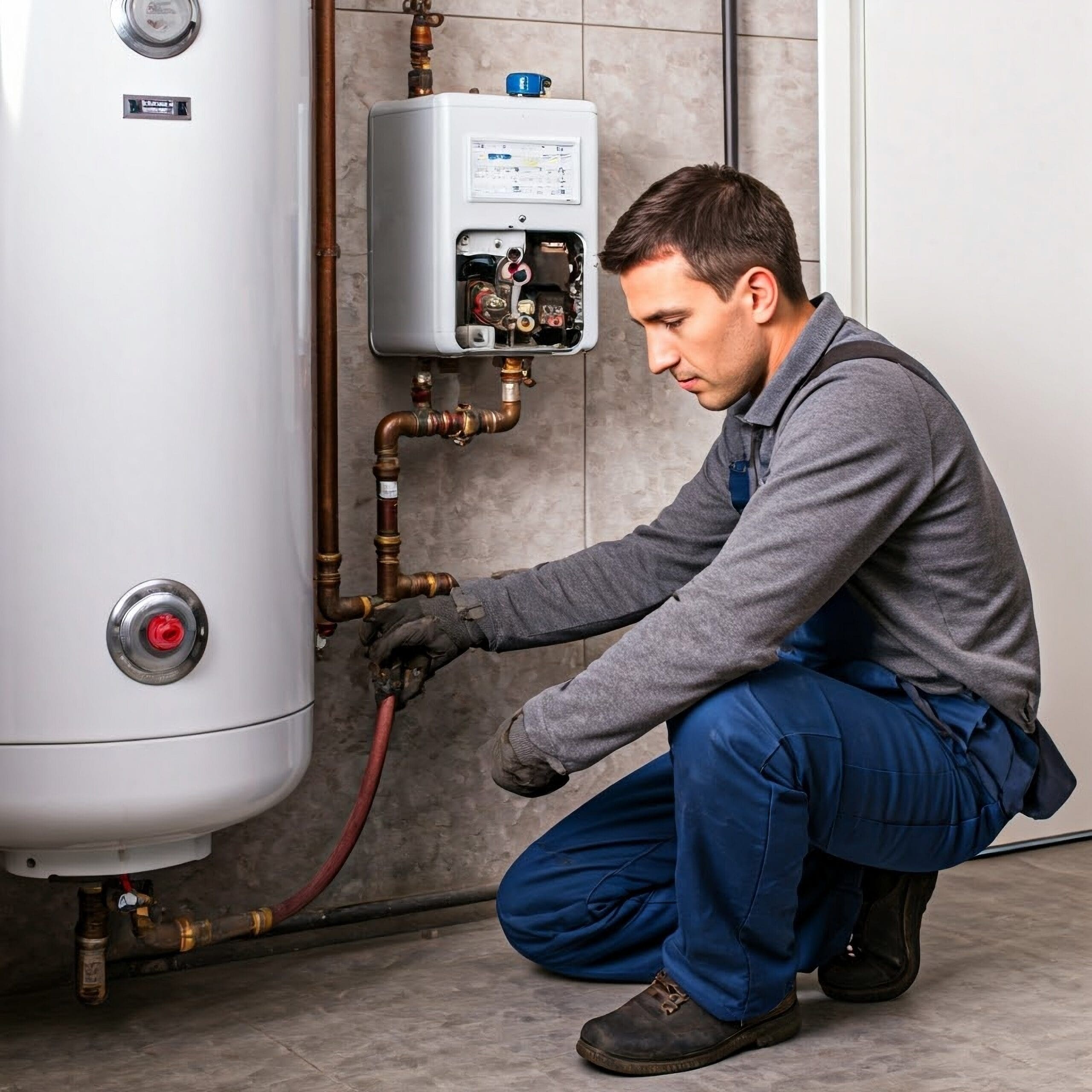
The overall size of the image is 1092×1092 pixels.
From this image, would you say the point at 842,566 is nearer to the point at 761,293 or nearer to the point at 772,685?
the point at 772,685

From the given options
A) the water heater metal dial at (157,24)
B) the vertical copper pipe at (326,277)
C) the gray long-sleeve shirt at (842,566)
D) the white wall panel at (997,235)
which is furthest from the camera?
the white wall panel at (997,235)

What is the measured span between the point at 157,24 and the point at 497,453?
0.87m

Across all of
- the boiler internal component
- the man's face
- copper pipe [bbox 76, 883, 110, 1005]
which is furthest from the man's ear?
copper pipe [bbox 76, 883, 110, 1005]

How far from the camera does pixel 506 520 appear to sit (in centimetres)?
221

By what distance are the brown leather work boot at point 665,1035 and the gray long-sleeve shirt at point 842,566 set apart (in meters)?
0.28

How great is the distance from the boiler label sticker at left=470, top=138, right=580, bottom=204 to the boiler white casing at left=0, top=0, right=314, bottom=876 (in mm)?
376

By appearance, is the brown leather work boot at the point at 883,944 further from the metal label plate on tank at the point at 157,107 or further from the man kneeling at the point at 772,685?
the metal label plate on tank at the point at 157,107

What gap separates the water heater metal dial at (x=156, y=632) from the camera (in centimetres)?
152

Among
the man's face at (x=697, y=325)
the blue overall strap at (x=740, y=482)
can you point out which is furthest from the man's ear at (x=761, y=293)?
the blue overall strap at (x=740, y=482)

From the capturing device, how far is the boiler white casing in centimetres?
148

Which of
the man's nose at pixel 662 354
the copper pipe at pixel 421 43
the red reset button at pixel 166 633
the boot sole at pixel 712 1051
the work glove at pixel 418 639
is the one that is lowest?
the boot sole at pixel 712 1051

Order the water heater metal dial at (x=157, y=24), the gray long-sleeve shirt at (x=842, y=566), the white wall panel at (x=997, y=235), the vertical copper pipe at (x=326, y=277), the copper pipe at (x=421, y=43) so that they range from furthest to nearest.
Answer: the white wall panel at (x=997, y=235)
the copper pipe at (x=421, y=43)
the vertical copper pipe at (x=326, y=277)
the gray long-sleeve shirt at (x=842, y=566)
the water heater metal dial at (x=157, y=24)

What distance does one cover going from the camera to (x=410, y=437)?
2.11 meters

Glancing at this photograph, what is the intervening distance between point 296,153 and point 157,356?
304mm
